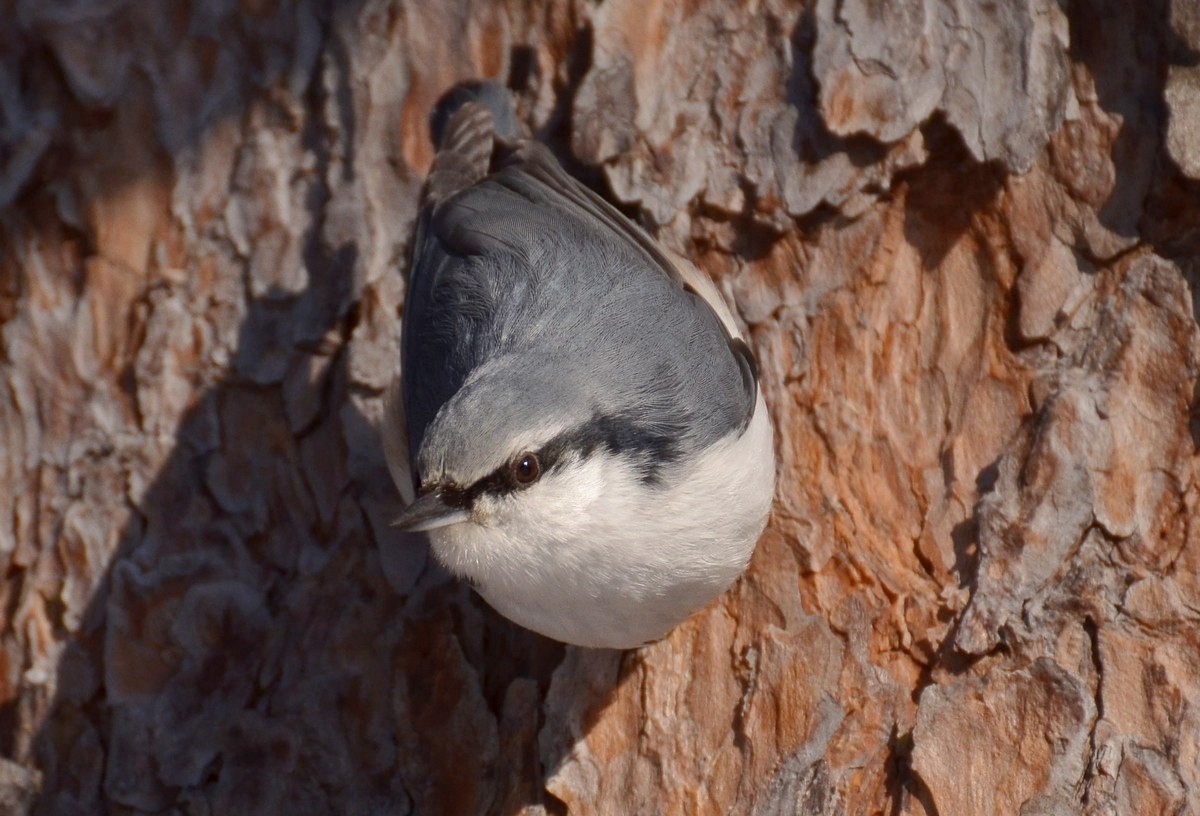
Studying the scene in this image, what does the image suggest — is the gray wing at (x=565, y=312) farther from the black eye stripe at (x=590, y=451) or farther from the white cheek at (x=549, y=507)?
the white cheek at (x=549, y=507)

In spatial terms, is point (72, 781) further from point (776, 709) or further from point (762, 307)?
point (762, 307)

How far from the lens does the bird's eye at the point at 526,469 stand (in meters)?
2.12

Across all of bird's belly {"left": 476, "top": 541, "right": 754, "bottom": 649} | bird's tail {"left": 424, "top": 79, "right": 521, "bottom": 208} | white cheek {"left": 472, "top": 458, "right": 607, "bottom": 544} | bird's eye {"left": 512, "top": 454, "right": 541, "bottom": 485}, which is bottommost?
bird's belly {"left": 476, "top": 541, "right": 754, "bottom": 649}

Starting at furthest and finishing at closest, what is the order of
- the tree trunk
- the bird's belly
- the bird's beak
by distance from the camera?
the tree trunk < the bird's belly < the bird's beak

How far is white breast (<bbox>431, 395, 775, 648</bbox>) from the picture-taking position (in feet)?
7.14

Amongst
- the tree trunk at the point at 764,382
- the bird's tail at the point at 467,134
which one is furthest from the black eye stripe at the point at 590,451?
the bird's tail at the point at 467,134

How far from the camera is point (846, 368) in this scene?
2791mm

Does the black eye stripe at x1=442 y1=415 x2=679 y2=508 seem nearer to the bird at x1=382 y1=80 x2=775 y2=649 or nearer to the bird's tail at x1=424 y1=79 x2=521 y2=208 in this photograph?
the bird at x1=382 y1=80 x2=775 y2=649

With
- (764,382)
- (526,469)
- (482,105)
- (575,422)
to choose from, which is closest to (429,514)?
(526,469)

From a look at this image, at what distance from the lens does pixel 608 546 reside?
2188mm

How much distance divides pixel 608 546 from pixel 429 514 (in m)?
0.33

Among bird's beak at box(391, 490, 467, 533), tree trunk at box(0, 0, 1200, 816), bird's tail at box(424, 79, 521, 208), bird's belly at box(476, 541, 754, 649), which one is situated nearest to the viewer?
bird's beak at box(391, 490, 467, 533)

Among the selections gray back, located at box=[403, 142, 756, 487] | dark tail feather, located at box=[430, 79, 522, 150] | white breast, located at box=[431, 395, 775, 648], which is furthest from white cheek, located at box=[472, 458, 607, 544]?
dark tail feather, located at box=[430, 79, 522, 150]

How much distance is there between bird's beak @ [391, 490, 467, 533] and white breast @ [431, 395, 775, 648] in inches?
1.9
